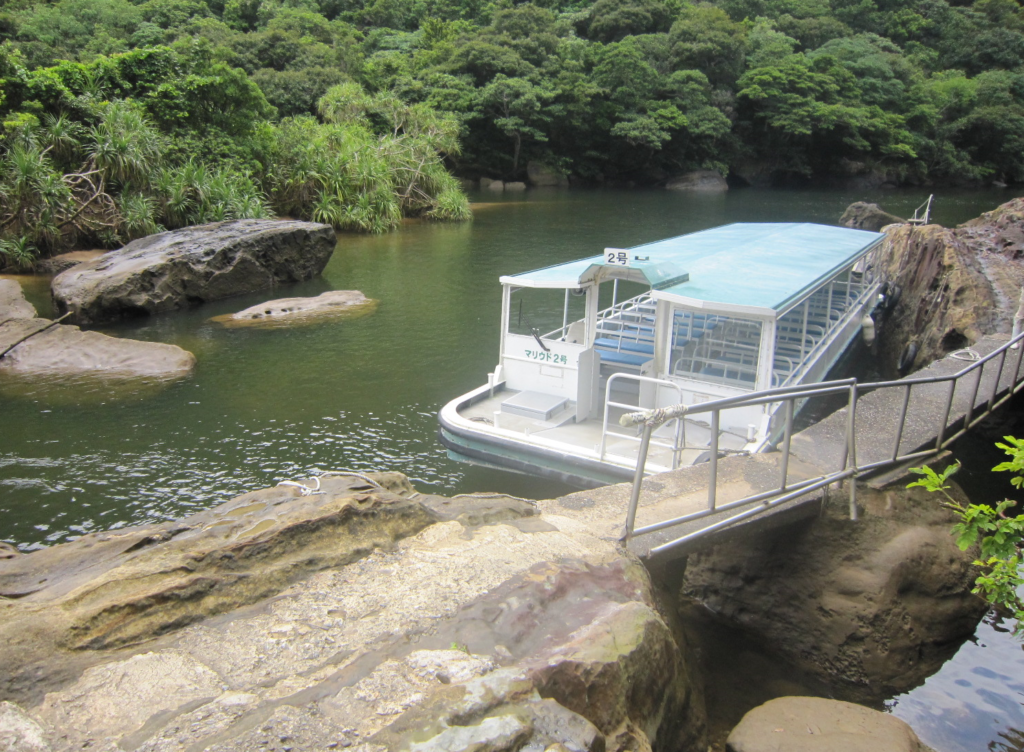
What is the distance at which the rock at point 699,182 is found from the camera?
48.5 metres

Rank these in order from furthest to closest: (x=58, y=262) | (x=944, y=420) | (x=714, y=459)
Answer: (x=58, y=262)
(x=944, y=420)
(x=714, y=459)

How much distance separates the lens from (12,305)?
49.7 feet

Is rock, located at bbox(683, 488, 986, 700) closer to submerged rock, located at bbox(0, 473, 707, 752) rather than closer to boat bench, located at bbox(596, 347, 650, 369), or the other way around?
submerged rock, located at bbox(0, 473, 707, 752)

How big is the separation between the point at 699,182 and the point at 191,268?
37681 millimetres

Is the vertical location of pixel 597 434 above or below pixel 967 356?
below

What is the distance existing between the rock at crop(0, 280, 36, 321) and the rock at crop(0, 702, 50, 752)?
45.2ft

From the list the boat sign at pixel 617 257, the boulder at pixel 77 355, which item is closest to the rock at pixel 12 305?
the boulder at pixel 77 355

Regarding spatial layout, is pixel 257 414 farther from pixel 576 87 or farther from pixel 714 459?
pixel 576 87

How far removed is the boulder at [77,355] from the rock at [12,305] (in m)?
0.22

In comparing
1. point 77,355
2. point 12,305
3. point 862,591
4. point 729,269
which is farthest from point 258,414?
point 862,591

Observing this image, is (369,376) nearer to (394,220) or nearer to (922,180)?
(394,220)

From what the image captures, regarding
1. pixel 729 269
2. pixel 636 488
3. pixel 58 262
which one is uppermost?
pixel 729 269

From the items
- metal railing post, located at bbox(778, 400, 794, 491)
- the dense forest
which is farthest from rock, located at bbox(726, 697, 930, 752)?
the dense forest

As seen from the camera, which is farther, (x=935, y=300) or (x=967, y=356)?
(x=935, y=300)
